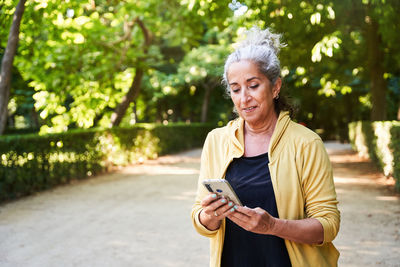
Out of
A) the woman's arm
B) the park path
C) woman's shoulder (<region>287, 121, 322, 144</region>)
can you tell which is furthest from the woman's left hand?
the park path

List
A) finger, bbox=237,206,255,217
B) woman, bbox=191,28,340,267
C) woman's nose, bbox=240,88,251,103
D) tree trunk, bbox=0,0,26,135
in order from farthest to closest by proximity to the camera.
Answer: tree trunk, bbox=0,0,26,135 → woman's nose, bbox=240,88,251,103 → woman, bbox=191,28,340,267 → finger, bbox=237,206,255,217

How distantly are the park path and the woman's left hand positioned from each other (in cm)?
374

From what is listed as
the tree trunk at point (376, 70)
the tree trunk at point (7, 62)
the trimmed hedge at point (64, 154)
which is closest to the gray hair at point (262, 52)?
the tree trunk at point (7, 62)

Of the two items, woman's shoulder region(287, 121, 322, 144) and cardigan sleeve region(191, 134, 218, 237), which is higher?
woman's shoulder region(287, 121, 322, 144)

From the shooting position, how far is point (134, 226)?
7418 millimetres

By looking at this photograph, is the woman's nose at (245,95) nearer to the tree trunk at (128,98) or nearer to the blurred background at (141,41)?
the blurred background at (141,41)

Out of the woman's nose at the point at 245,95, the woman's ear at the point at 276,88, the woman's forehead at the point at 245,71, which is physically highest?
the woman's forehead at the point at 245,71

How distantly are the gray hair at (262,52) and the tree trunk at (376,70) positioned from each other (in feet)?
45.6

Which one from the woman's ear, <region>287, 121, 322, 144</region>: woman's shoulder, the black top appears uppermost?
the woman's ear

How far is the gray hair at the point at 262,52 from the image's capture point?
227 centimetres

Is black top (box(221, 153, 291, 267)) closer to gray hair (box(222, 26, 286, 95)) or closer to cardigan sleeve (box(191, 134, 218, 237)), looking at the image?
cardigan sleeve (box(191, 134, 218, 237))

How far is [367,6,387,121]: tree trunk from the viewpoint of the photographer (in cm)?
1535

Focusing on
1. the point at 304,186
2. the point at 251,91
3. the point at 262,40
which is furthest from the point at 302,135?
the point at 262,40

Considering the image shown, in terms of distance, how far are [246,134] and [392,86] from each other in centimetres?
2711
